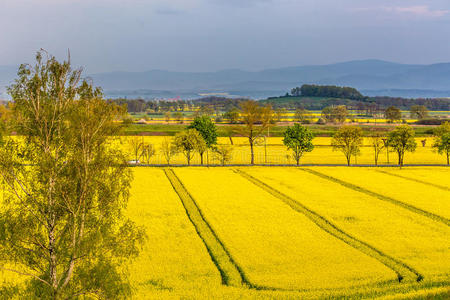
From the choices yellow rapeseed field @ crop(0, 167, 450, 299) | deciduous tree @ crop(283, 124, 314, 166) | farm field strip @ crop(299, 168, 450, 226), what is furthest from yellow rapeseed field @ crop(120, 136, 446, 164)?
yellow rapeseed field @ crop(0, 167, 450, 299)

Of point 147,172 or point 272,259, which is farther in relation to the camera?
point 147,172

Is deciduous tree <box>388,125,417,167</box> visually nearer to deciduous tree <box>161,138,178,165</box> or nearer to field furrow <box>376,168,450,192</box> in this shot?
field furrow <box>376,168,450,192</box>

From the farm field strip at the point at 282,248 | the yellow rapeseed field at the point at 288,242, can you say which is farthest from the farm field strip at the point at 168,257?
the farm field strip at the point at 282,248

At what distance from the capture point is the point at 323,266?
27922 mm

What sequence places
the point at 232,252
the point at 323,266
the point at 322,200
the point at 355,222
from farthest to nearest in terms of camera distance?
the point at 322,200
the point at 355,222
the point at 232,252
the point at 323,266

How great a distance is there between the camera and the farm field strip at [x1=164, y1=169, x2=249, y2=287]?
2626 centimetres

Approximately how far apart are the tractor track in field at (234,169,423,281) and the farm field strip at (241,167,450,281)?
0.34 meters

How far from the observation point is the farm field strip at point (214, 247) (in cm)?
2626

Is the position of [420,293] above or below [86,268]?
below

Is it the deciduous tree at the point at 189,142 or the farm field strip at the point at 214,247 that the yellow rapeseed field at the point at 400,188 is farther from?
the farm field strip at the point at 214,247

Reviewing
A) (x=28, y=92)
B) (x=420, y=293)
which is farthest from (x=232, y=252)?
(x=28, y=92)

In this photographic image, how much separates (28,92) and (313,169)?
55661 mm

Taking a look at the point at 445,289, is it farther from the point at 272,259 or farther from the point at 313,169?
the point at 313,169

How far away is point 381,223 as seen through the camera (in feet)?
124
